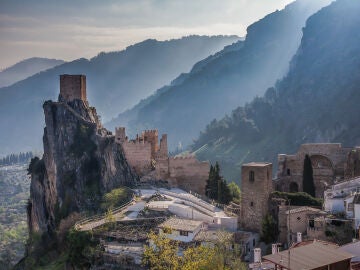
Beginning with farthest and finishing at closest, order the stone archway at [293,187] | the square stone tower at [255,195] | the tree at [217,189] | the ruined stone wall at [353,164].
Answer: the tree at [217,189] < the stone archway at [293,187] < the ruined stone wall at [353,164] < the square stone tower at [255,195]

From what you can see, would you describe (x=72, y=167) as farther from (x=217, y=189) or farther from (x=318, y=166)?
(x=318, y=166)

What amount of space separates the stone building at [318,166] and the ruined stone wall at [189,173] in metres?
9.62

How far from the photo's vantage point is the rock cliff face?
5869cm

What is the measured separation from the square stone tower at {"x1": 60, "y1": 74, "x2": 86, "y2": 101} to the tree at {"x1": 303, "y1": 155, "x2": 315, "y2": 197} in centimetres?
3213

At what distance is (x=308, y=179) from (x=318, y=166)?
2.70m

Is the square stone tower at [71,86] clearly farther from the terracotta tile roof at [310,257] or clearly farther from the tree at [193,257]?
the terracotta tile roof at [310,257]

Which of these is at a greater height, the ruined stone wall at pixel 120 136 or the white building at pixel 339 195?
the ruined stone wall at pixel 120 136

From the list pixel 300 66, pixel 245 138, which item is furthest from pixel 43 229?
pixel 300 66

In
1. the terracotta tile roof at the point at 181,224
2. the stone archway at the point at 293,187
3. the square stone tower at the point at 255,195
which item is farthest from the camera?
the stone archway at the point at 293,187

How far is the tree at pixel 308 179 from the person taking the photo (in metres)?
49.3

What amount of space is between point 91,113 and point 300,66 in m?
110

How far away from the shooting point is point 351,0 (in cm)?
15462

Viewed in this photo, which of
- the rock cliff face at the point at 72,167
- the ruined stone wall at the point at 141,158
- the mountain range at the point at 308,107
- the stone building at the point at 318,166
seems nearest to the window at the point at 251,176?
the stone building at the point at 318,166

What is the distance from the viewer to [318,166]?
51500 mm
